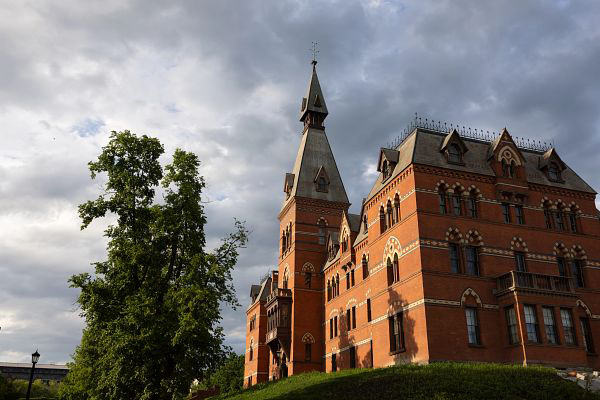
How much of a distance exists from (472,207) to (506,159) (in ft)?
15.1

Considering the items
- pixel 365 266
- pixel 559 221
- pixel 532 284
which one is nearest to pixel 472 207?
pixel 532 284

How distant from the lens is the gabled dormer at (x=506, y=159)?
33969 mm

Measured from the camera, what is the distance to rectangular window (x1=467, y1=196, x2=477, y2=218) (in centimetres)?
3241

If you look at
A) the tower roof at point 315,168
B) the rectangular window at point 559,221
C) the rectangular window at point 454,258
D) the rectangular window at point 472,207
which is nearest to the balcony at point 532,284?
the rectangular window at point 454,258

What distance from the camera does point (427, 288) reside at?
96.2 feet

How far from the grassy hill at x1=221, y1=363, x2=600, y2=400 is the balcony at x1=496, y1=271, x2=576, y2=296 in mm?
5277

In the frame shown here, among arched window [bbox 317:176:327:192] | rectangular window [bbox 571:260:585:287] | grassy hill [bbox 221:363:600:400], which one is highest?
arched window [bbox 317:176:327:192]

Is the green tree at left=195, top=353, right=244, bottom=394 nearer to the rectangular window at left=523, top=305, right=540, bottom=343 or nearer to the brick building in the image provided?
the brick building

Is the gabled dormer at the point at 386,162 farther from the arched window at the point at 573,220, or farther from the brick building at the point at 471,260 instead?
the arched window at the point at 573,220

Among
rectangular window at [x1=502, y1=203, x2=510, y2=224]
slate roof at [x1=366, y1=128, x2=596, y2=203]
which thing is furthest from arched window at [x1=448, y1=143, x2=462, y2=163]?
rectangular window at [x1=502, y1=203, x2=510, y2=224]

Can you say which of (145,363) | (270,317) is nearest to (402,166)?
(145,363)

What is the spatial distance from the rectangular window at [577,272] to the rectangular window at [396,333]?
12300 millimetres

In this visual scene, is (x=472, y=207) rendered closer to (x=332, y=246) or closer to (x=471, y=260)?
(x=471, y=260)

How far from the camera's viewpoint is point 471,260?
103 ft
